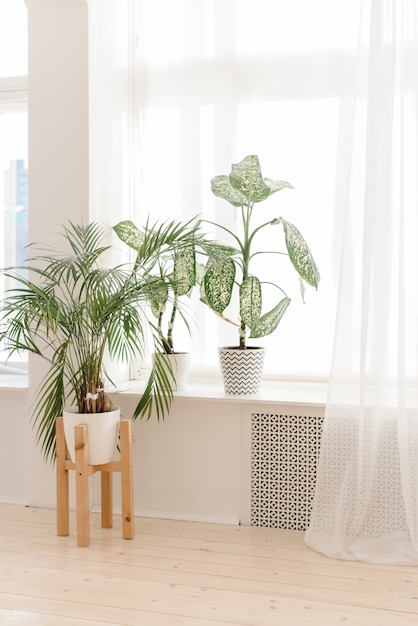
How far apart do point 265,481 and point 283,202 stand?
1350mm

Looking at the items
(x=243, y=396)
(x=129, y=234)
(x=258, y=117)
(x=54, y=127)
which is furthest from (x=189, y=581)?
(x=258, y=117)

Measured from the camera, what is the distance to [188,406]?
3562mm

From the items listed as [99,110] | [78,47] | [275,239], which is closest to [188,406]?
[275,239]

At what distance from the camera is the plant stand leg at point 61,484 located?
3.28 meters

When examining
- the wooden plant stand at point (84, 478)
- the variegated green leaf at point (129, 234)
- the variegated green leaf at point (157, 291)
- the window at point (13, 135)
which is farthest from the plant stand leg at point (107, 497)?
the window at point (13, 135)

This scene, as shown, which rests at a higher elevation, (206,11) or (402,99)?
(206,11)

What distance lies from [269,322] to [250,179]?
0.64m

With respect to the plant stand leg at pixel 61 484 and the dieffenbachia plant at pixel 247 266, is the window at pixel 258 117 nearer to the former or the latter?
the dieffenbachia plant at pixel 247 266

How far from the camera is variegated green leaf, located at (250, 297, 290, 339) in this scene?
11.5 ft

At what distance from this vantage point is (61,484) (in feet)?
10.8

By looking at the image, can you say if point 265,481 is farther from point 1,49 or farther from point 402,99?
point 1,49

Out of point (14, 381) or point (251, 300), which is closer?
point (251, 300)

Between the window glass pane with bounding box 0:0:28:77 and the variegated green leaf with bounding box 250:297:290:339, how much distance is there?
1.90 metres

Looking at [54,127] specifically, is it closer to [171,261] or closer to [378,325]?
[171,261]
